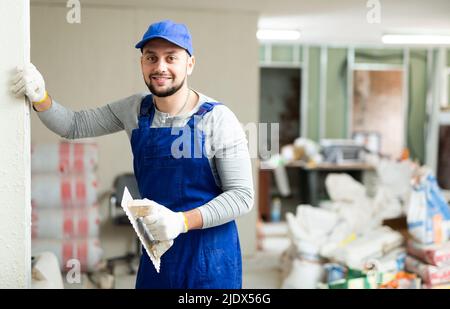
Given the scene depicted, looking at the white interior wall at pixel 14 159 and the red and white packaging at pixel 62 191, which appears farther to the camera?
the red and white packaging at pixel 62 191

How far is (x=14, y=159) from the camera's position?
117 centimetres

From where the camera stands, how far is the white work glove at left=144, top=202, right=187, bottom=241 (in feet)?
3.71

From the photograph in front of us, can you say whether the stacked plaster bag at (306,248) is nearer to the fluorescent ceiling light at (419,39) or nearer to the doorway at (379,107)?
the fluorescent ceiling light at (419,39)

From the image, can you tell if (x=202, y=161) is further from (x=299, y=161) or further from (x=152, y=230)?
(x=299, y=161)

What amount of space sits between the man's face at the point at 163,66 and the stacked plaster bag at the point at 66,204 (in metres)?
1.26

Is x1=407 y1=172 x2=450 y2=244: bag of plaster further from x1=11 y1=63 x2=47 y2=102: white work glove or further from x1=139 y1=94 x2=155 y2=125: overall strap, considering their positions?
x1=11 y1=63 x2=47 y2=102: white work glove

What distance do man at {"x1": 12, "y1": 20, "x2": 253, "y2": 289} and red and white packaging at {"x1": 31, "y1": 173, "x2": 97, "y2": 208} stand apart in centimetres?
133

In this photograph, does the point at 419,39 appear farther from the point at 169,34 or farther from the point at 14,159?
the point at 14,159

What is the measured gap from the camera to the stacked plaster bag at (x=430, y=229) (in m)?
2.38

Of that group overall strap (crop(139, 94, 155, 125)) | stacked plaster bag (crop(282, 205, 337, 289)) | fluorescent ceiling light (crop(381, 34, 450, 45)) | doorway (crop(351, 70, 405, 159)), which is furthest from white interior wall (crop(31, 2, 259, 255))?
doorway (crop(351, 70, 405, 159))

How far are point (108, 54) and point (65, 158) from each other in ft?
3.96

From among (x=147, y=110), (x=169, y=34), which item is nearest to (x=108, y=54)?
(x=147, y=110)

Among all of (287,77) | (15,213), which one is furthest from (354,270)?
(287,77)

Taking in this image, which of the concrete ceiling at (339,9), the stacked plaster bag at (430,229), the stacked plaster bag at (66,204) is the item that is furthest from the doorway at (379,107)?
the stacked plaster bag at (66,204)
